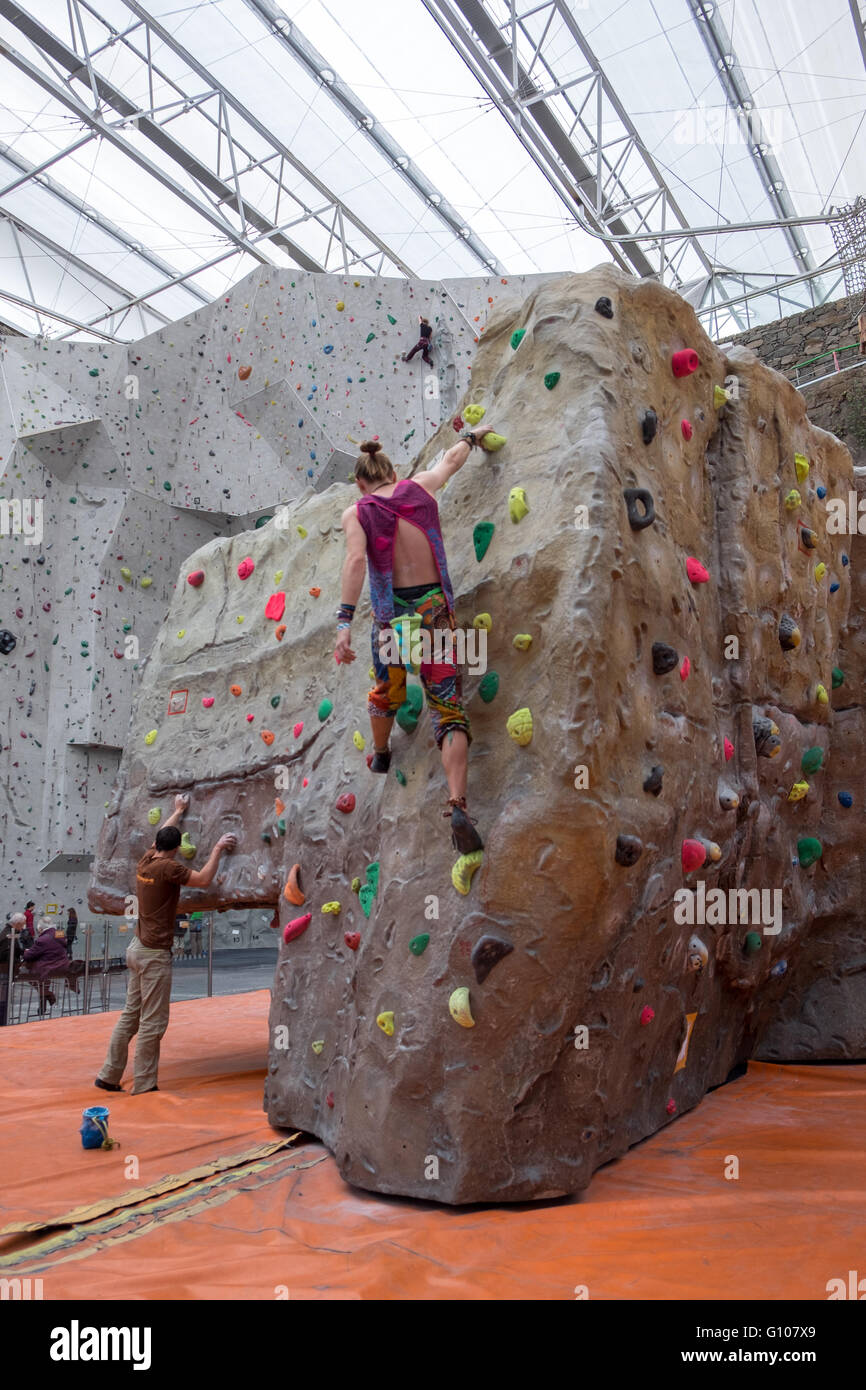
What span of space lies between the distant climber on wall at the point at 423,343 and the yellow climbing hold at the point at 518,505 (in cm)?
665

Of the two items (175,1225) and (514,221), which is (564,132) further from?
(175,1225)

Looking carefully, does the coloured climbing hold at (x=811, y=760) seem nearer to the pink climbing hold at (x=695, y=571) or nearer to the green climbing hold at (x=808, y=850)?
the green climbing hold at (x=808, y=850)

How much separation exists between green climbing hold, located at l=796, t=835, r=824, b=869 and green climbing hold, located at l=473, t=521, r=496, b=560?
2345 mm

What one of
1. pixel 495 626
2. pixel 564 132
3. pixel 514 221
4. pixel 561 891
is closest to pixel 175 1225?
pixel 561 891

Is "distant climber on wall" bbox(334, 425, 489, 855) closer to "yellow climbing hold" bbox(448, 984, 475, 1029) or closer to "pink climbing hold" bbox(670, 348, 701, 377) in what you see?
"yellow climbing hold" bbox(448, 984, 475, 1029)

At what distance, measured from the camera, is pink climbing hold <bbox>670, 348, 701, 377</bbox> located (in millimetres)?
4027

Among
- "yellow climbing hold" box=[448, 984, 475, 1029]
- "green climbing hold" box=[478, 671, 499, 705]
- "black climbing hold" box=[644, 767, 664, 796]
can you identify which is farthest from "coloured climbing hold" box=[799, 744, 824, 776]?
"yellow climbing hold" box=[448, 984, 475, 1029]

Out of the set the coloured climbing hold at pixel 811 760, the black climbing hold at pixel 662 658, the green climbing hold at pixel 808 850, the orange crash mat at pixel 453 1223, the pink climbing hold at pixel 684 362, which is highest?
the pink climbing hold at pixel 684 362

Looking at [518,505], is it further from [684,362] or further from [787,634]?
[787,634]

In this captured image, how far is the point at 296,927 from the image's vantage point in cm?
445

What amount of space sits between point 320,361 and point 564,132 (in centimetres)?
444

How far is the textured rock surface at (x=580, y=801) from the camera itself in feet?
10.4

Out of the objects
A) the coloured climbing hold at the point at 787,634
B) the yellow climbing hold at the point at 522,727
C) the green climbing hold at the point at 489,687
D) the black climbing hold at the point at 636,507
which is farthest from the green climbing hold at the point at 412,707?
the coloured climbing hold at the point at 787,634

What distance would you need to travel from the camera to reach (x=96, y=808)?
11703mm
